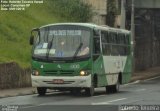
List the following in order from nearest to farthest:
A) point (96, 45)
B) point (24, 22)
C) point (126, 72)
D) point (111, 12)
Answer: point (96, 45)
point (126, 72)
point (24, 22)
point (111, 12)

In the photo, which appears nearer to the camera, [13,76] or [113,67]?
[113,67]

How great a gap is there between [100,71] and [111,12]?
30.4m

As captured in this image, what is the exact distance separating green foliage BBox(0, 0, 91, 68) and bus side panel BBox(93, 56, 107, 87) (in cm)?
760

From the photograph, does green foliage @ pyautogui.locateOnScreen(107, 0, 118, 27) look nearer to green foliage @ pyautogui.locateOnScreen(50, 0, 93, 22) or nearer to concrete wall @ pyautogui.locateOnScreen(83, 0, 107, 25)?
concrete wall @ pyautogui.locateOnScreen(83, 0, 107, 25)

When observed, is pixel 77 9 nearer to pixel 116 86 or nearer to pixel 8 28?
pixel 8 28

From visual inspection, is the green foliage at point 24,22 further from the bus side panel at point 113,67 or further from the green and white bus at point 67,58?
the green and white bus at point 67,58

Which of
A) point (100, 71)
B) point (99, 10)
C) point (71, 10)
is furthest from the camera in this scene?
point (99, 10)

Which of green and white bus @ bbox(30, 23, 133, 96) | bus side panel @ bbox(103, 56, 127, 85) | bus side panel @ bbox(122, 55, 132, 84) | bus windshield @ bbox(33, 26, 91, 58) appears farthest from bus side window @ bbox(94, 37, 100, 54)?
bus side panel @ bbox(122, 55, 132, 84)

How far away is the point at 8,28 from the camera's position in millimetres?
44219

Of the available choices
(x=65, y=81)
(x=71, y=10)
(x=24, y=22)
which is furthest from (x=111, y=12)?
(x=65, y=81)

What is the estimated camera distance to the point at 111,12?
2343 inches

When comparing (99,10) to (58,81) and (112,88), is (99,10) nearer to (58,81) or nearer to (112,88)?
(112,88)

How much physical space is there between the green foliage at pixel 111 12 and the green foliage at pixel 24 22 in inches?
174

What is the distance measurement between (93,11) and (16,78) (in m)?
23.9
